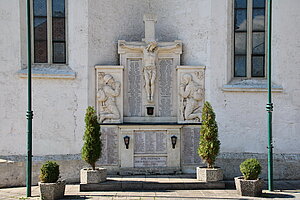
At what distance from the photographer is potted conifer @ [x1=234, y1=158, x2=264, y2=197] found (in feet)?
31.1

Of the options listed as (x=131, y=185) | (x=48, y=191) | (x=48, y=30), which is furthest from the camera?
(x=48, y=30)

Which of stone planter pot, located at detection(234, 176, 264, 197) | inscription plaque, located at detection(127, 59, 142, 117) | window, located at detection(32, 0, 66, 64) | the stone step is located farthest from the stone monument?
stone planter pot, located at detection(234, 176, 264, 197)

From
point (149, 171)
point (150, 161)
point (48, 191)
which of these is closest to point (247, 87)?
point (150, 161)

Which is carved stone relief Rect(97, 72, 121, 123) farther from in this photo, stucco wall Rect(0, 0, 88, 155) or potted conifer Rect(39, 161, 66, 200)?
potted conifer Rect(39, 161, 66, 200)

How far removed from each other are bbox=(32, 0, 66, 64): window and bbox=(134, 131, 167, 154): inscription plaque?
3.55 meters

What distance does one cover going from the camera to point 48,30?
1168 cm

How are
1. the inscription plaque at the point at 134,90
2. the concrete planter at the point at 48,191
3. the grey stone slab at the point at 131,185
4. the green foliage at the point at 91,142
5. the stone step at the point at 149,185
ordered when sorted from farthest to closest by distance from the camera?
the inscription plaque at the point at 134,90, the grey stone slab at the point at 131,185, the stone step at the point at 149,185, the green foliage at the point at 91,142, the concrete planter at the point at 48,191

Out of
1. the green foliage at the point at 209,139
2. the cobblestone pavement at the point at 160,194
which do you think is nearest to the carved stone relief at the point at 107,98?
the cobblestone pavement at the point at 160,194

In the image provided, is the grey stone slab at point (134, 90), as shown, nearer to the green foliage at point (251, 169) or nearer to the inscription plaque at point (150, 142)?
the inscription plaque at point (150, 142)

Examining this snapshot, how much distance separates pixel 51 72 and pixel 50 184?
389cm

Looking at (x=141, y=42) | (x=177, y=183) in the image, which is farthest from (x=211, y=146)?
(x=141, y=42)

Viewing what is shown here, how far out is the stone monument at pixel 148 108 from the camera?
11.6m

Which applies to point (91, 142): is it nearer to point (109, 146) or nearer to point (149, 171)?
point (109, 146)

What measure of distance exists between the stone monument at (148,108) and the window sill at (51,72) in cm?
93
